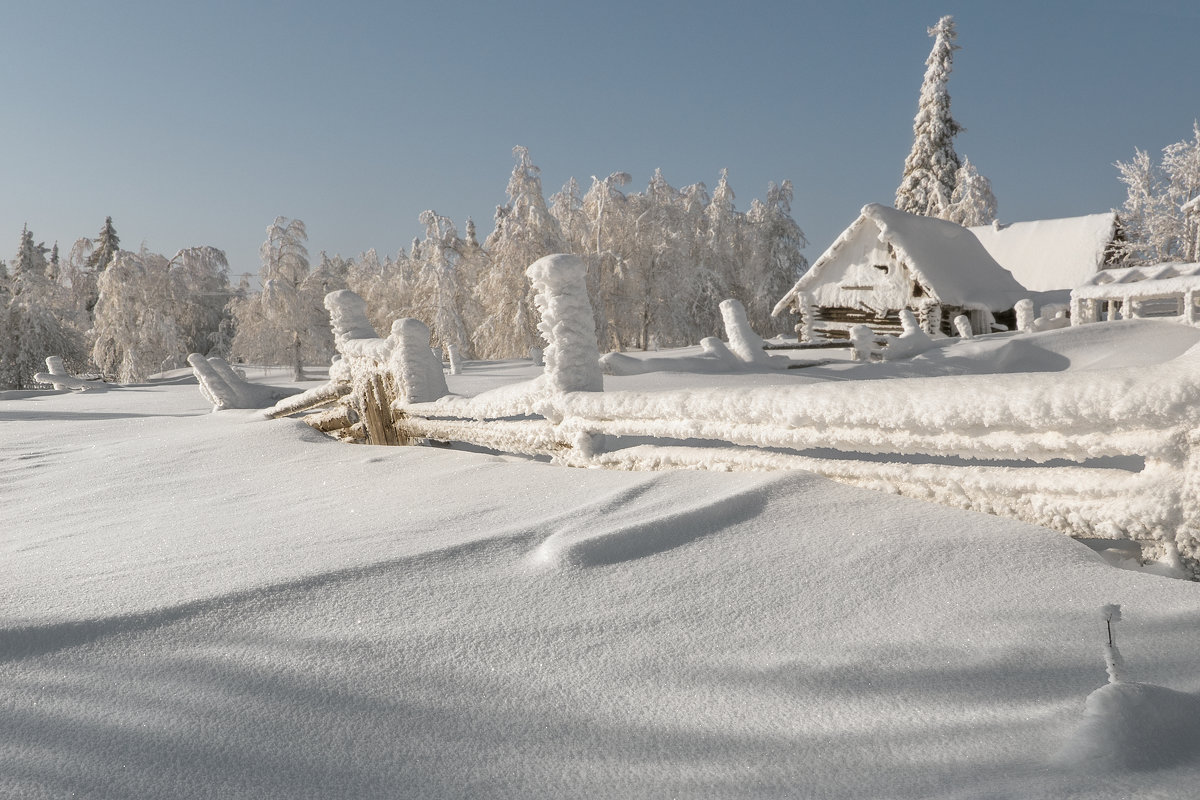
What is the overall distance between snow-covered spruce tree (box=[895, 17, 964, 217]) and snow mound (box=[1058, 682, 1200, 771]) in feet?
137

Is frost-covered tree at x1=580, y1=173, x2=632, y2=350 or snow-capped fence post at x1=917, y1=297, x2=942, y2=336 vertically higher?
frost-covered tree at x1=580, y1=173, x2=632, y2=350

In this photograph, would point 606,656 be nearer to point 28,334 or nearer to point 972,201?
point 28,334

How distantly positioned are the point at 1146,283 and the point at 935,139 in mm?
28303

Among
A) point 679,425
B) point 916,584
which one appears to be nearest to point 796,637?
point 916,584

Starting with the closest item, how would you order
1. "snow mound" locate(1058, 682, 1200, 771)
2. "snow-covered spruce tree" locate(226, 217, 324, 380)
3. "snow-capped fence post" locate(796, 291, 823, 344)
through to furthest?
"snow mound" locate(1058, 682, 1200, 771), "snow-capped fence post" locate(796, 291, 823, 344), "snow-covered spruce tree" locate(226, 217, 324, 380)

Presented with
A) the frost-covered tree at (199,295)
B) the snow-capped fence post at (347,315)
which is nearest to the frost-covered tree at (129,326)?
the frost-covered tree at (199,295)

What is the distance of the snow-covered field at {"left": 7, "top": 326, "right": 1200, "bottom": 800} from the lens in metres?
1.20

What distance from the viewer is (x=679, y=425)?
11.0ft

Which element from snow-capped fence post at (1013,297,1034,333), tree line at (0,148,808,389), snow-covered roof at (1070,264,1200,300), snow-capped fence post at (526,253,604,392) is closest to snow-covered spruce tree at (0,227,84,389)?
tree line at (0,148,808,389)

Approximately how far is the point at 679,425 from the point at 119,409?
13.6 m

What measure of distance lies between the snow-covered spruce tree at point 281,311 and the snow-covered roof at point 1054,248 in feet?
89.8

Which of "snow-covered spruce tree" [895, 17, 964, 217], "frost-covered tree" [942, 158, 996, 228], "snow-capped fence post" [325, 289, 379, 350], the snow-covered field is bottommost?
the snow-covered field

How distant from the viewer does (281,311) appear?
2436 centimetres

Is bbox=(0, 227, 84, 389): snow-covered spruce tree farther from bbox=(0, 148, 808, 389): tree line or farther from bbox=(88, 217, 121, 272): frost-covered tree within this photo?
bbox=(88, 217, 121, 272): frost-covered tree
